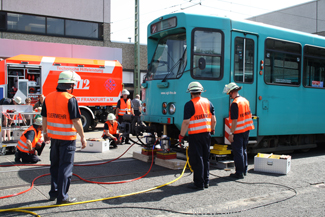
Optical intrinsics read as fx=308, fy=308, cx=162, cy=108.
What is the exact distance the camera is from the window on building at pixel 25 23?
1852 centimetres

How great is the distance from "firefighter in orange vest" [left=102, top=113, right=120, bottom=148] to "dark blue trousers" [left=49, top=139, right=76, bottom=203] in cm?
533

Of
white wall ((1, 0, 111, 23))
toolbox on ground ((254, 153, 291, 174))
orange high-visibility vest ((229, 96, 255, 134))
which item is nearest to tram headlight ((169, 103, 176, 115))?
orange high-visibility vest ((229, 96, 255, 134))

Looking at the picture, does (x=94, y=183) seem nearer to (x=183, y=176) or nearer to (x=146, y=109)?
(x=183, y=176)

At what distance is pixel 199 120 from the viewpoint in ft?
18.2

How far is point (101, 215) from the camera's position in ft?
13.6

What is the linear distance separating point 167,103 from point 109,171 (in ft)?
6.71

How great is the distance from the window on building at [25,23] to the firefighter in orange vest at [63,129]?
53.8 ft

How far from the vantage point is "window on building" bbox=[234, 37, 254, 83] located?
293 inches

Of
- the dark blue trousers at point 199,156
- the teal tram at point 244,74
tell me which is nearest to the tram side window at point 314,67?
the teal tram at point 244,74

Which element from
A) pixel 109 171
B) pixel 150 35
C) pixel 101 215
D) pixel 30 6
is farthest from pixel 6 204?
pixel 30 6

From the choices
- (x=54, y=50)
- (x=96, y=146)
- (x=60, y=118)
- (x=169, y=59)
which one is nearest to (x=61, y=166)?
(x=60, y=118)

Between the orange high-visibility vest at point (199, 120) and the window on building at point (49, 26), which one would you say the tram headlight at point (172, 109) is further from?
the window on building at point (49, 26)

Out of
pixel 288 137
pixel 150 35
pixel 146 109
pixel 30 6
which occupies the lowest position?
pixel 288 137

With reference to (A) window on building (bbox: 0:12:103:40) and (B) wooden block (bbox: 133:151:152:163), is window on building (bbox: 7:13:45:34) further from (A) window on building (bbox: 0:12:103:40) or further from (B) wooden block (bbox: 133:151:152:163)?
(B) wooden block (bbox: 133:151:152:163)
